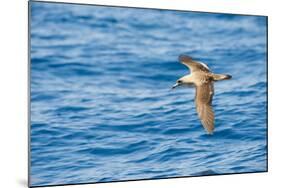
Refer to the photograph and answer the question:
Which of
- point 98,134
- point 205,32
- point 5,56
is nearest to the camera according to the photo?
point 5,56

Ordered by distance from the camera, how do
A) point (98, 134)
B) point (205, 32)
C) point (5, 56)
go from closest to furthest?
1. point (5, 56)
2. point (98, 134)
3. point (205, 32)

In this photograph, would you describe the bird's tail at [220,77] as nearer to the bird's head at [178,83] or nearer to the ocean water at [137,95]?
the ocean water at [137,95]

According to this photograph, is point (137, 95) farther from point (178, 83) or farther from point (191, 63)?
point (191, 63)

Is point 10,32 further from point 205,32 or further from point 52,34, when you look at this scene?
point 205,32

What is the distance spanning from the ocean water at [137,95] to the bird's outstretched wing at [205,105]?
0.04m

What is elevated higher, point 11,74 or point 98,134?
point 11,74

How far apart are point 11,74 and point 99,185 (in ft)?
2.52

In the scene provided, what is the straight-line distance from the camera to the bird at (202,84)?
118 inches

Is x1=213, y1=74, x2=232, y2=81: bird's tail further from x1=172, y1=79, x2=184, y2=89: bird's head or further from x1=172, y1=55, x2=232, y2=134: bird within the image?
x1=172, y1=79, x2=184, y2=89: bird's head

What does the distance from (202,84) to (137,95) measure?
40 centimetres

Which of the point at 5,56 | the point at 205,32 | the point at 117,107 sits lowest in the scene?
the point at 117,107

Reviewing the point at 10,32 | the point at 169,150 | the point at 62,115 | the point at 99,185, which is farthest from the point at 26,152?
the point at 169,150

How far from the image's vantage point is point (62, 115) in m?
2.76

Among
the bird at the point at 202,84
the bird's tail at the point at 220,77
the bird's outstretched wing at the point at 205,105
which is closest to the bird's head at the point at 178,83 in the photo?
the bird at the point at 202,84
